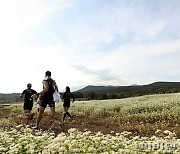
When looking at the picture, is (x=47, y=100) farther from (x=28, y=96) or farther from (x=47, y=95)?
(x=28, y=96)

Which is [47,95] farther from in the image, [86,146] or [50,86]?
[86,146]

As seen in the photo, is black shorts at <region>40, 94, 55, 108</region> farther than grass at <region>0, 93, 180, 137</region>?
No

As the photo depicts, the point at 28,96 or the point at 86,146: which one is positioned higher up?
the point at 28,96

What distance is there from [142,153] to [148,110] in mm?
18323

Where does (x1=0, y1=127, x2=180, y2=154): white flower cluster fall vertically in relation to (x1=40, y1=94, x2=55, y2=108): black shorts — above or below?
below

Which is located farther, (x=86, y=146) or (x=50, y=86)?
(x=50, y=86)

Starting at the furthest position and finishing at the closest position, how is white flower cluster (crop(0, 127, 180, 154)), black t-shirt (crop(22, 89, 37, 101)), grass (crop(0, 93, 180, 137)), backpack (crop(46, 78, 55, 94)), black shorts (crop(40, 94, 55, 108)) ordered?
black t-shirt (crop(22, 89, 37, 101)) → grass (crop(0, 93, 180, 137)) → backpack (crop(46, 78, 55, 94)) → black shorts (crop(40, 94, 55, 108)) → white flower cluster (crop(0, 127, 180, 154))

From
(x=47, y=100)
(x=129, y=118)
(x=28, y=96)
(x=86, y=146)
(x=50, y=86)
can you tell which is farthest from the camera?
(x=129, y=118)

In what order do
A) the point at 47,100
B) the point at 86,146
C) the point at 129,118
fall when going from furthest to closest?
the point at 129,118, the point at 47,100, the point at 86,146

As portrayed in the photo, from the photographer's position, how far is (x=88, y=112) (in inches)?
1066

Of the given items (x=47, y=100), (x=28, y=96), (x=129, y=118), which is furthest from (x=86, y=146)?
(x=129, y=118)

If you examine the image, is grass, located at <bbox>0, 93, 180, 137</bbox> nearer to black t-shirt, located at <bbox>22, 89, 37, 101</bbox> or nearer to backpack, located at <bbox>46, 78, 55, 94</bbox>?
black t-shirt, located at <bbox>22, 89, 37, 101</bbox>

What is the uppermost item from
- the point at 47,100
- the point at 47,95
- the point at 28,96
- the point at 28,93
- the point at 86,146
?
the point at 28,93

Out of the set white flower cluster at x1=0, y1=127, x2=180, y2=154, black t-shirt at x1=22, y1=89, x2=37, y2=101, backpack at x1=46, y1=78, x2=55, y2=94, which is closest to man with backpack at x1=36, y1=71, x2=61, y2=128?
backpack at x1=46, y1=78, x2=55, y2=94
